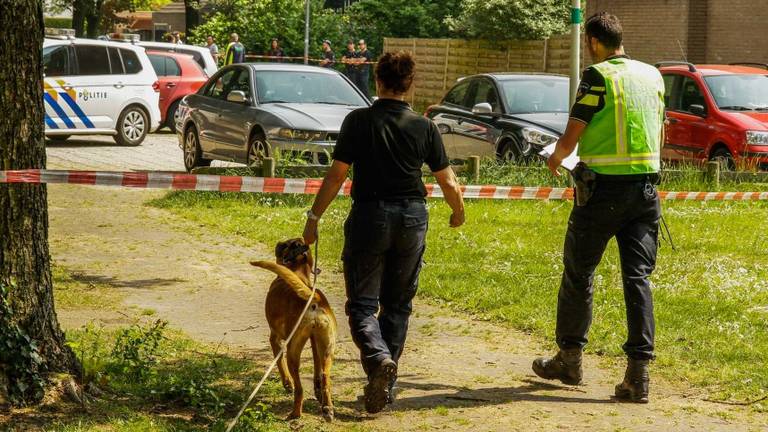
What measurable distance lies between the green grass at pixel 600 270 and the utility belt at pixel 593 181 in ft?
3.89

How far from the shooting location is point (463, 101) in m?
17.6

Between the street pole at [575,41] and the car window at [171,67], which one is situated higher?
the street pole at [575,41]

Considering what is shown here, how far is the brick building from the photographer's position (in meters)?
29.0

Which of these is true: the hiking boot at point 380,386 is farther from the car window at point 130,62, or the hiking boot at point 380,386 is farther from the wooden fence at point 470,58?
the wooden fence at point 470,58

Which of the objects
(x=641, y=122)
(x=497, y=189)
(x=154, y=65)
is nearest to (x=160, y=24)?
(x=154, y=65)

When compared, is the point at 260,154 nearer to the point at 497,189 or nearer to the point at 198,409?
the point at 497,189

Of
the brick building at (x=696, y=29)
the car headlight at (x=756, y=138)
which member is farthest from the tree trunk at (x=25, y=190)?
the brick building at (x=696, y=29)

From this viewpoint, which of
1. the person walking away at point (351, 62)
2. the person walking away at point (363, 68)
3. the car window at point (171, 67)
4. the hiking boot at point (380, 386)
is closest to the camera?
the hiking boot at point (380, 386)

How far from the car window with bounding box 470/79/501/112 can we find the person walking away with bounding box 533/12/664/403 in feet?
33.1

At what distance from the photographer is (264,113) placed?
15.4 m

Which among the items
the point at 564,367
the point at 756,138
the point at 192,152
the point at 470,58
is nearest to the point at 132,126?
the point at 192,152

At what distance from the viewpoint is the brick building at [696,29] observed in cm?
2898

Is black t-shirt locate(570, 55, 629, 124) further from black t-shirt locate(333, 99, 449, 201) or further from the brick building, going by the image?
the brick building

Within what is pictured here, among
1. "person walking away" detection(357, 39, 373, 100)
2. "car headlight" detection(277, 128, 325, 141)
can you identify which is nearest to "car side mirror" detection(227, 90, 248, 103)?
"car headlight" detection(277, 128, 325, 141)
